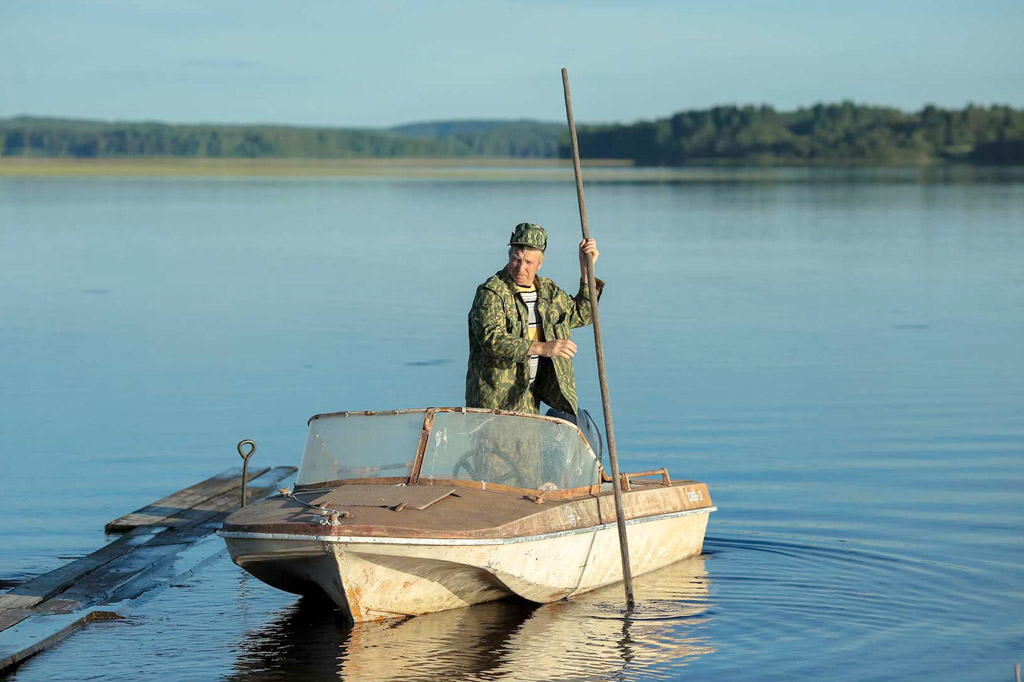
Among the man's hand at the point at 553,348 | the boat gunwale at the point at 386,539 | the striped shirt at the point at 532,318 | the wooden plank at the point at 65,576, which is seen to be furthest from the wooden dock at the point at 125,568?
the man's hand at the point at 553,348

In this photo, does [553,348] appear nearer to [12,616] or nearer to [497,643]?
[497,643]

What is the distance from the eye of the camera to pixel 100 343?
85.5 feet

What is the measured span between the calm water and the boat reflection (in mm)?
26

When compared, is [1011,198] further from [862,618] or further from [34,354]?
[862,618]

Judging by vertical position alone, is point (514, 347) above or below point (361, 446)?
above

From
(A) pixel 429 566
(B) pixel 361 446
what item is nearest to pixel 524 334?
(B) pixel 361 446

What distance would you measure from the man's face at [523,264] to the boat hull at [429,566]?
1776mm

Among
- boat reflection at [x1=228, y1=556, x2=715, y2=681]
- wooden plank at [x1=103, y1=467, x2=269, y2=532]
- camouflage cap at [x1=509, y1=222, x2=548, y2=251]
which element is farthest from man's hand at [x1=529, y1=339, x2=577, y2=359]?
wooden plank at [x1=103, y1=467, x2=269, y2=532]

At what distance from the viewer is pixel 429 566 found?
385 inches

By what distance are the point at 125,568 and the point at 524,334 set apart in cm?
342

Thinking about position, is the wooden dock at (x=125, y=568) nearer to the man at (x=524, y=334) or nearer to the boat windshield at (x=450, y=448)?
the boat windshield at (x=450, y=448)

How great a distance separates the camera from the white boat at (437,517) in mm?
9438

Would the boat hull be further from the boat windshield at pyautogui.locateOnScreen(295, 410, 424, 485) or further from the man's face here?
the man's face

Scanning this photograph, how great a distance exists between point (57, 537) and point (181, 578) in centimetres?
185
